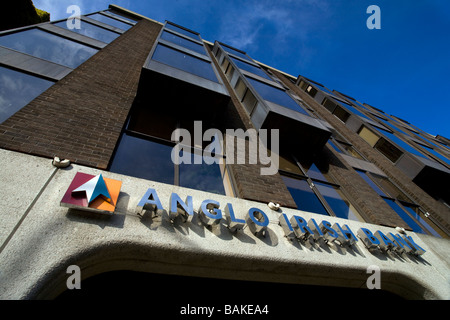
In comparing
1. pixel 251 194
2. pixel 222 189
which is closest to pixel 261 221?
pixel 251 194

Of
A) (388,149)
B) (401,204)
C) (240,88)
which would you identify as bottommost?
(401,204)

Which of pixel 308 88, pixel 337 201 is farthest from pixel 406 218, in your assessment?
pixel 308 88

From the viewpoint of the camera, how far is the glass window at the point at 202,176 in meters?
4.99

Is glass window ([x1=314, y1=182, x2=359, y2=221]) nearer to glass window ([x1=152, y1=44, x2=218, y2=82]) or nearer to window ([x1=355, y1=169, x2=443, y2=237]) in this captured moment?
window ([x1=355, y1=169, x2=443, y2=237])

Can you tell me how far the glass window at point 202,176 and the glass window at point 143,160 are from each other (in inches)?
12.6

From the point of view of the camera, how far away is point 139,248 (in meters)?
2.92

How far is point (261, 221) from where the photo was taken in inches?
154

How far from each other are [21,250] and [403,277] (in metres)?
6.27

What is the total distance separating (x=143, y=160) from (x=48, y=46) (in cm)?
526

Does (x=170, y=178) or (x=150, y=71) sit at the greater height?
(x=150, y=71)

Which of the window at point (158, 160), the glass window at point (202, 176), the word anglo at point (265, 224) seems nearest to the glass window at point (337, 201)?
the word anglo at point (265, 224)

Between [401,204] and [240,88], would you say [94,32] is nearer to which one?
[240,88]

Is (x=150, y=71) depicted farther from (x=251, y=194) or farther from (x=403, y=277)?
(x=403, y=277)
